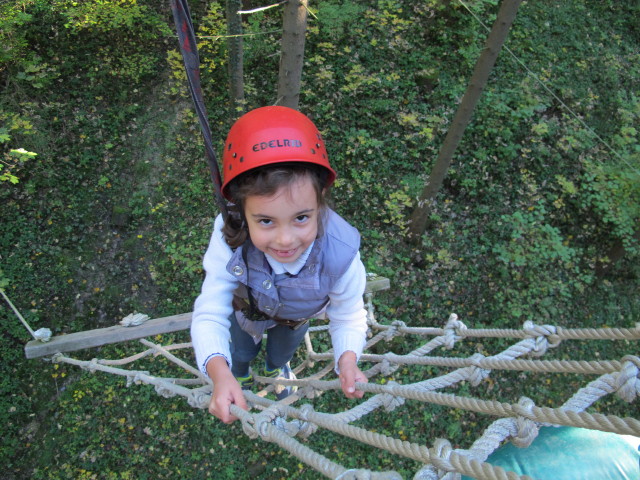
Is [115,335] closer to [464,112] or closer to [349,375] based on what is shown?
[349,375]

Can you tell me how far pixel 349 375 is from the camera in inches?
60.9

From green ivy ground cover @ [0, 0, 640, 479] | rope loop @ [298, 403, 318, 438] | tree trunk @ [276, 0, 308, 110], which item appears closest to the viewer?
rope loop @ [298, 403, 318, 438]

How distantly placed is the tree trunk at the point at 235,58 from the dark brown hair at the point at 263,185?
2.93 meters

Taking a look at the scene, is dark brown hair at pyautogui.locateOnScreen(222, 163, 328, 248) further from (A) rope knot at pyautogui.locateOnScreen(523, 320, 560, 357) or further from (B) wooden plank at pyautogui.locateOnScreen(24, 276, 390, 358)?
(B) wooden plank at pyautogui.locateOnScreen(24, 276, 390, 358)

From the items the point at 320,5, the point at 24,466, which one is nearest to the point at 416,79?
the point at 320,5

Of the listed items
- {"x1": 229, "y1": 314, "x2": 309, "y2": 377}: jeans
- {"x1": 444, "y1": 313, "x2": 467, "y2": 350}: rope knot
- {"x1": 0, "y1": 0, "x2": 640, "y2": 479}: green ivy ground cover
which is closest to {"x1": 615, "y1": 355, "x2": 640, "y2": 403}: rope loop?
{"x1": 444, "y1": 313, "x2": 467, "y2": 350}: rope knot

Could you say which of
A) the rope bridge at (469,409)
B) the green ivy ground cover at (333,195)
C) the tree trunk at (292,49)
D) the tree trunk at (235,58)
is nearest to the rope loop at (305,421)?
the rope bridge at (469,409)

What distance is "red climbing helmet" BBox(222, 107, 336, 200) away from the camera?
1.25 meters

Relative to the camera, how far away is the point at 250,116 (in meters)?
1.34

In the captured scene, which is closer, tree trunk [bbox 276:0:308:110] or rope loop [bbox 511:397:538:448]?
rope loop [bbox 511:397:538:448]

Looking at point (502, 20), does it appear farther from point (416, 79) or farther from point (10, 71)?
point (10, 71)

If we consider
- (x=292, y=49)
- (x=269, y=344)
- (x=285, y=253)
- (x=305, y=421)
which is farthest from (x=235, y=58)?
(x=305, y=421)

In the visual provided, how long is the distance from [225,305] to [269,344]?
33.1 inches

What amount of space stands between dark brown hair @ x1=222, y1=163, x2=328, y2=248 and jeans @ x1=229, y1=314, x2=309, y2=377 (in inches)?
29.1
